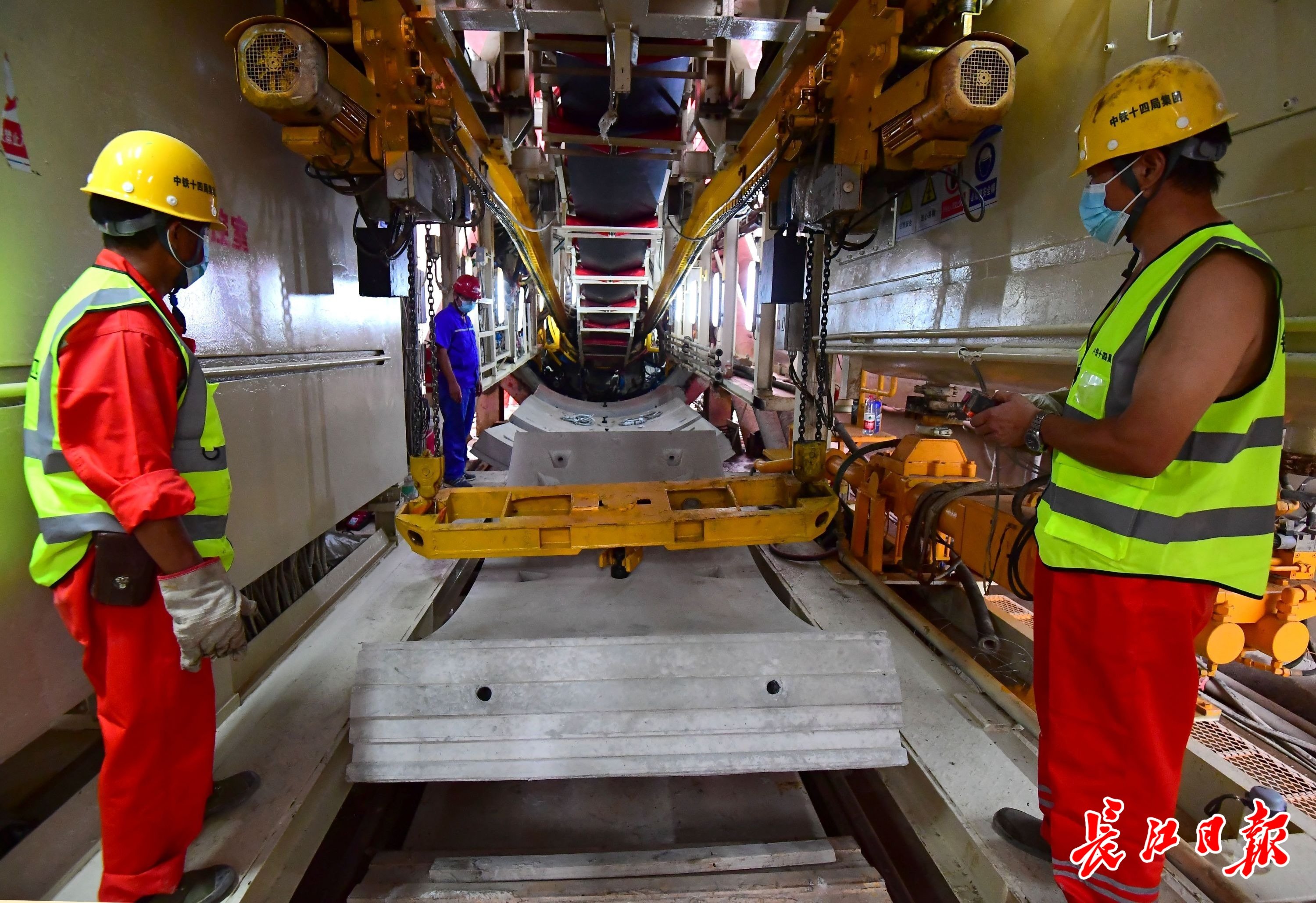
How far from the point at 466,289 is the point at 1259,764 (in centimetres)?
596

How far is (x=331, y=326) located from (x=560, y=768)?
2.55 m

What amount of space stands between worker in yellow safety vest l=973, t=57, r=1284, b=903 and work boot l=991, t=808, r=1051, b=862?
11.2 inches

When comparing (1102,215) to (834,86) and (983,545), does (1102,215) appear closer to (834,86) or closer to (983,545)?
(983,545)

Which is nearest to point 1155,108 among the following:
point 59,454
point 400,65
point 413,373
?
point 59,454

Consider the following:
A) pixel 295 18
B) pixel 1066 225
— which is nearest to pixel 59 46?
pixel 295 18

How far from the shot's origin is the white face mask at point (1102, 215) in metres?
1.45

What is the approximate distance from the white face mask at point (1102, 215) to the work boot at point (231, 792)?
2821 mm

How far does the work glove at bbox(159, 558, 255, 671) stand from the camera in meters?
1.37

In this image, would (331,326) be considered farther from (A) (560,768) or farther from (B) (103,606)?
(A) (560,768)

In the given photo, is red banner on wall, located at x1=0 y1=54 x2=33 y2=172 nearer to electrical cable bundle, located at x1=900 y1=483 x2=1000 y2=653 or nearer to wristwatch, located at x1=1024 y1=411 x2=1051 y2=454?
wristwatch, located at x1=1024 y1=411 x2=1051 y2=454

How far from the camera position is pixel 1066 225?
7.96ft

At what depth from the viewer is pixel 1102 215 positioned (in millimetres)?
1488

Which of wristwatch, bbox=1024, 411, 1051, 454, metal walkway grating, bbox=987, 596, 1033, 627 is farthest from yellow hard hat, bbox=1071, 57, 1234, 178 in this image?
metal walkway grating, bbox=987, 596, 1033, 627

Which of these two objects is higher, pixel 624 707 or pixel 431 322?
pixel 431 322
